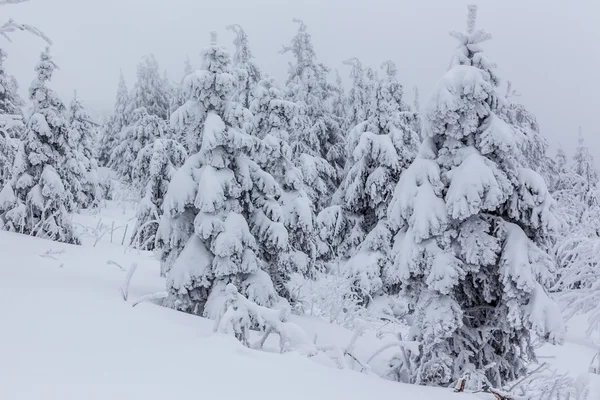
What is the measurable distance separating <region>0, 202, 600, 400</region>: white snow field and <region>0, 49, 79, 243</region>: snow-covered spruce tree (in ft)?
46.4

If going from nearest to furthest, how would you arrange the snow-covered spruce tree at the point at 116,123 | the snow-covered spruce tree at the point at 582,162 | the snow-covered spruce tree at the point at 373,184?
the snow-covered spruce tree at the point at 373,184
the snow-covered spruce tree at the point at 582,162
the snow-covered spruce tree at the point at 116,123

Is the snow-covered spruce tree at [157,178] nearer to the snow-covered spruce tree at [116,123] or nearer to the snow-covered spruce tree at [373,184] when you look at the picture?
the snow-covered spruce tree at [373,184]

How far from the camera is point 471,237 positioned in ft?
24.8

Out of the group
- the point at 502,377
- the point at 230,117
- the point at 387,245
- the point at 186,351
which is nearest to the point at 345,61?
the point at 387,245

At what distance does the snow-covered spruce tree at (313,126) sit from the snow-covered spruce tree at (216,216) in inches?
412

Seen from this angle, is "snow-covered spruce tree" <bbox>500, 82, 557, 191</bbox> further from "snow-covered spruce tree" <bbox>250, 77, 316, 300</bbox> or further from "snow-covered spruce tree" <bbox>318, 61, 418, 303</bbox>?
"snow-covered spruce tree" <bbox>250, 77, 316, 300</bbox>

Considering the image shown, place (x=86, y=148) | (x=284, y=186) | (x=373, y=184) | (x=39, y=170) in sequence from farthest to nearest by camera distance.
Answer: (x=86, y=148) → (x=39, y=170) → (x=373, y=184) → (x=284, y=186)

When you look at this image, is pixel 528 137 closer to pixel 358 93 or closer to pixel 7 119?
pixel 7 119

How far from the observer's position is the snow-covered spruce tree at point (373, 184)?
16203 millimetres

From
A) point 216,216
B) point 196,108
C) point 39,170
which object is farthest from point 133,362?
point 39,170

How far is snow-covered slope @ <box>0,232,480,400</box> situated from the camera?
2775 mm

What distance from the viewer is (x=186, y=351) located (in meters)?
3.63

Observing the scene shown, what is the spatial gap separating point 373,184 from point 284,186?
3791 millimetres

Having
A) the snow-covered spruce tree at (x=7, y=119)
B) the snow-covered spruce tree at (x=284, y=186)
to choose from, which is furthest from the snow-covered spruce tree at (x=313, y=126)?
the snow-covered spruce tree at (x=7, y=119)
